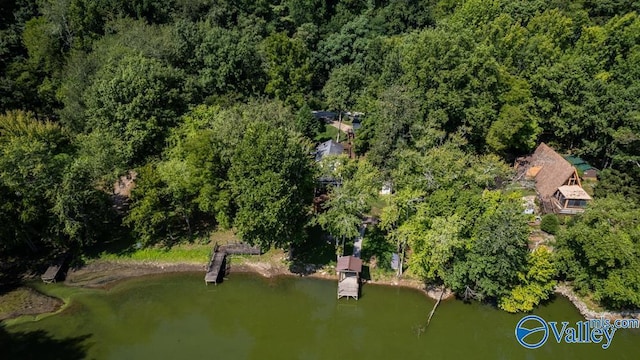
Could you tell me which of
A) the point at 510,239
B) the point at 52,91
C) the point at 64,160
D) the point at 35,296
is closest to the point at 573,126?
the point at 510,239

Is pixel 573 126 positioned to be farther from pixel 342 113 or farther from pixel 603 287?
pixel 342 113

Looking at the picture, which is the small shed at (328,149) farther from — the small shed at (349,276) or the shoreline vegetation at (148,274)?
the small shed at (349,276)

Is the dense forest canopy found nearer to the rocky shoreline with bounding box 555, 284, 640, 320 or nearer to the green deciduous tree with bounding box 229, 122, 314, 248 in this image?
the green deciduous tree with bounding box 229, 122, 314, 248

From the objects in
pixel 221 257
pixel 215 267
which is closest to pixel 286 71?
pixel 221 257

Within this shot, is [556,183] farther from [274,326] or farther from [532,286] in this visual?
[274,326]

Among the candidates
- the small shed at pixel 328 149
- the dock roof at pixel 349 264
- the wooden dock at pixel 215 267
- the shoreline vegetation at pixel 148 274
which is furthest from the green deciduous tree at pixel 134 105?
the dock roof at pixel 349 264

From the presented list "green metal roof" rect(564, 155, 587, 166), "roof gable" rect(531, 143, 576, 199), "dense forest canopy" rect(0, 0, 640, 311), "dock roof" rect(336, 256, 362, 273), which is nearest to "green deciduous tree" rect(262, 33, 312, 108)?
"dense forest canopy" rect(0, 0, 640, 311)
